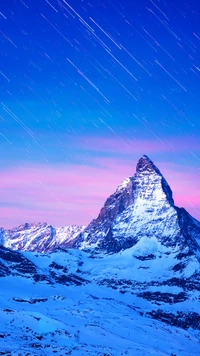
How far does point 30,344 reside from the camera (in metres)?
46.4

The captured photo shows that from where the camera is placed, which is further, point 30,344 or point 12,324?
point 12,324

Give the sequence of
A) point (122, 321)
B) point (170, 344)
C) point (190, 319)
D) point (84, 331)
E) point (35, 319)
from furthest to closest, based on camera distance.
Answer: point (190, 319), point (122, 321), point (170, 344), point (84, 331), point (35, 319)

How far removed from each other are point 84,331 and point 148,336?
1979 centimetres

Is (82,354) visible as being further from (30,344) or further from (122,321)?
(122,321)

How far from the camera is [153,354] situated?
61.6 m

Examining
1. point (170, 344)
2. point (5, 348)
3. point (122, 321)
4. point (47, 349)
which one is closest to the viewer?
point (5, 348)

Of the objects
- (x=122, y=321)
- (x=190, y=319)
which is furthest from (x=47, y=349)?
(x=190, y=319)

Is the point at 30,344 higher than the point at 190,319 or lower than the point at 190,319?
higher

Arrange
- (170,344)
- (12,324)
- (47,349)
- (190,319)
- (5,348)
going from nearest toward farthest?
(5,348), (47,349), (12,324), (170,344), (190,319)

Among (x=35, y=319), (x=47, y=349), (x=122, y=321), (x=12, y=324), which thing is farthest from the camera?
(x=122, y=321)

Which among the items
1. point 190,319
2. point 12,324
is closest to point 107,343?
point 12,324

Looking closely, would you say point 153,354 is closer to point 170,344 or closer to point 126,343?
point 126,343

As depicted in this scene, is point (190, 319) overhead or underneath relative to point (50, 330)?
underneath

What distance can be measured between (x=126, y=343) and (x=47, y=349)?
75.4ft
